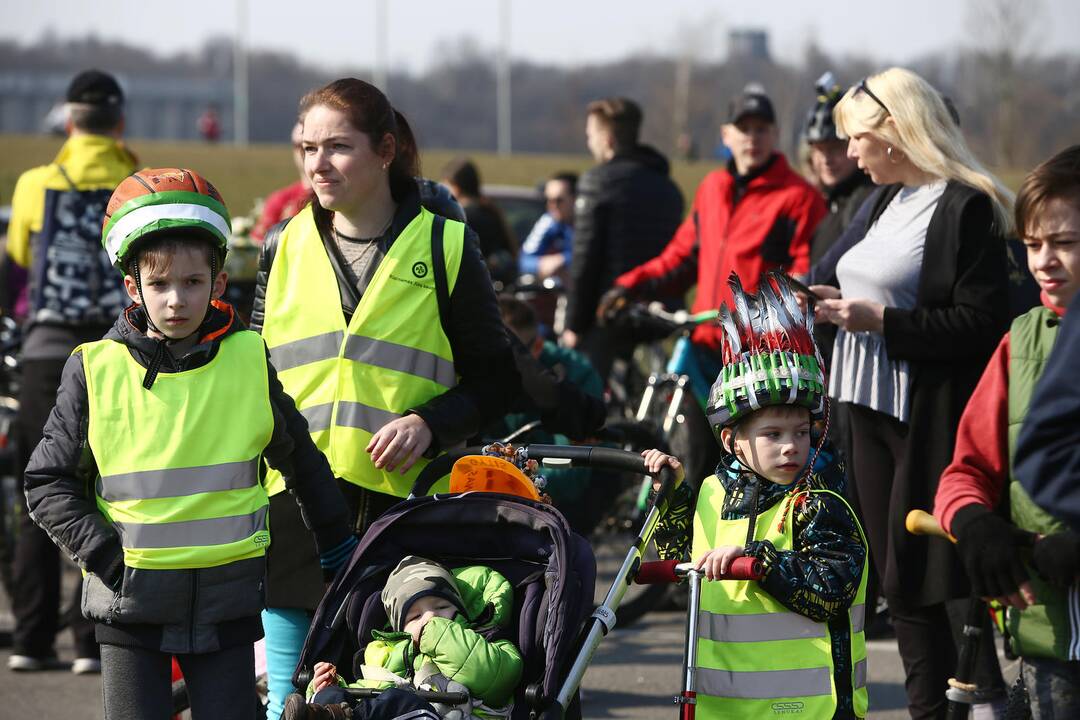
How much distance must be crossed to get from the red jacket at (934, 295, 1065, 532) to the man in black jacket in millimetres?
5356

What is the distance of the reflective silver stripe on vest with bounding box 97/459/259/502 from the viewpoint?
146 inches

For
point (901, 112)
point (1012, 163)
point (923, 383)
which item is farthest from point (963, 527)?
point (1012, 163)

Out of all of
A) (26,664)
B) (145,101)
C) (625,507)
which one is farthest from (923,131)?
(145,101)

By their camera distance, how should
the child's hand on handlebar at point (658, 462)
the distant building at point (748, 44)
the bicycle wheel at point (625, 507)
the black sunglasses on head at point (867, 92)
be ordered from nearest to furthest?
the child's hand on handlebar at point (658, 462) → the black sunglasses on head at point (867, 92) → the bicycle wheel at point (625, 507) → the distant building at point (748, 44)

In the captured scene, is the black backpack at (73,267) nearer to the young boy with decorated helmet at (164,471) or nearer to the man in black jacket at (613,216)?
the young boy with decorated helmet at (164,471)

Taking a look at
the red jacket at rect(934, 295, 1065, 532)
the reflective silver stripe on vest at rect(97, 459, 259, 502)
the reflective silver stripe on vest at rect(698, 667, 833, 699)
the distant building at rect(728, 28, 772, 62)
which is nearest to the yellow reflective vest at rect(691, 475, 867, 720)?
the reflective silver stripe on vest at rect(698, 667, 833, 699)

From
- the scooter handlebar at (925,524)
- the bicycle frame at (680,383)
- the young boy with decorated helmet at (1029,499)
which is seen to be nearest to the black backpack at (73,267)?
the bicycle frame at (680,383)

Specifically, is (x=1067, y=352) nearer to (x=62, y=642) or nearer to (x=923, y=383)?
(x=923, y=383)

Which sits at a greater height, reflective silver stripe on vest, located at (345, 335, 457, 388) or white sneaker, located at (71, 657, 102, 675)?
reflective silver stripe on vest, located at (345, 335, 457, 388)

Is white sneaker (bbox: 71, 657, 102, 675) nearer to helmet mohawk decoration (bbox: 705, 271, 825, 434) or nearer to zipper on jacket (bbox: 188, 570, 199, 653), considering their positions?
zipper on jacket (bbox: 188, 570, 199, 653)

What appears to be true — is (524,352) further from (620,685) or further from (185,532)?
(185,532)

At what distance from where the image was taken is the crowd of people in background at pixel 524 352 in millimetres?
3441

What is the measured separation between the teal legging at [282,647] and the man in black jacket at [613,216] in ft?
15.8

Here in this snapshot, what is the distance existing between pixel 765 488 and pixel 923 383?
115cm
